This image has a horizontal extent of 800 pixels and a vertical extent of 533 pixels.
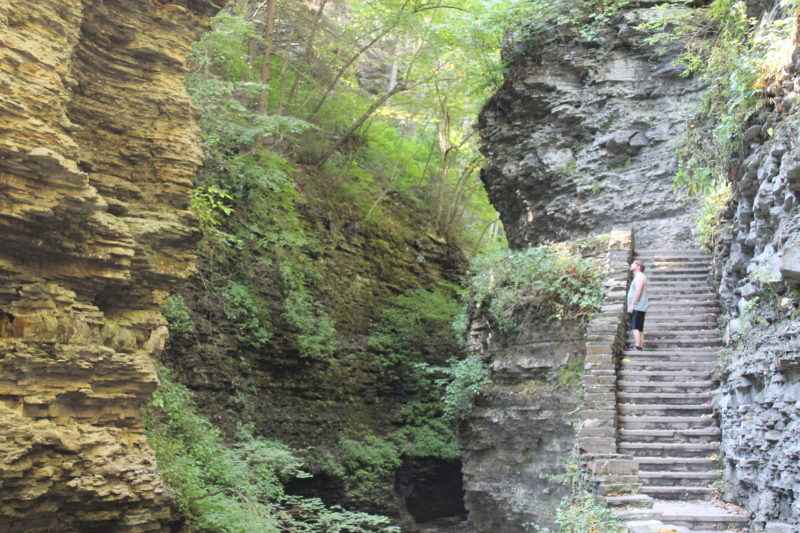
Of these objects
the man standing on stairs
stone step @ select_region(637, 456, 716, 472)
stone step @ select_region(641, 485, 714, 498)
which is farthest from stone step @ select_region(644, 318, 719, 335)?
stone step @ select_region(641, 485, 714, 498)

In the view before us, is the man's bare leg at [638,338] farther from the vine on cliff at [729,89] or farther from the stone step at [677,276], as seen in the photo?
the stone step at [677,276]

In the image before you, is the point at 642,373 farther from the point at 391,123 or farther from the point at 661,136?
the point at 391,123

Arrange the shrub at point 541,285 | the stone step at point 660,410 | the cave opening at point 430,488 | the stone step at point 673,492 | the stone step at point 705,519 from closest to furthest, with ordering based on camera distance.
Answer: the stone step at point 705,519
the stone step at point 673,492
the stone step at point 660,410
the shrub at point 541,285
the cave opening at point 430,488

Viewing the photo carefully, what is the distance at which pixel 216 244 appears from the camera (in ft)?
44.7

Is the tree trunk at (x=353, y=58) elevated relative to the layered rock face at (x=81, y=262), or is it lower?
elevated

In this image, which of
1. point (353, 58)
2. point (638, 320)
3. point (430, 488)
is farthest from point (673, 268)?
point (353, 58)

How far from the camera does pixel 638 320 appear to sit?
998 centimetres

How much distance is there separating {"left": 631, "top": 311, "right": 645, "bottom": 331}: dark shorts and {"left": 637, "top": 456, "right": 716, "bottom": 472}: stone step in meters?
2.30

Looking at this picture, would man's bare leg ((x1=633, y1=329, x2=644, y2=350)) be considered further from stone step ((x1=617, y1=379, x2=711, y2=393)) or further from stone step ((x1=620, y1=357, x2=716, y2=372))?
stone step ((x1=617, y1=379, x2=711, y2=393))

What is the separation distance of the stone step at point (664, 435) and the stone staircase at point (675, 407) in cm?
1

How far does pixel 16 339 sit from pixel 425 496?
13.5 metres

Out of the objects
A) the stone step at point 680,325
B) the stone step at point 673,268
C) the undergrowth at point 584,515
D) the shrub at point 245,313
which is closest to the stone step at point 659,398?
the undergrowth at point 584,515

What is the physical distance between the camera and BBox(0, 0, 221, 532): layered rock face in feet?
19.1

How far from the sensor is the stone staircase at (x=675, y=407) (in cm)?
705
